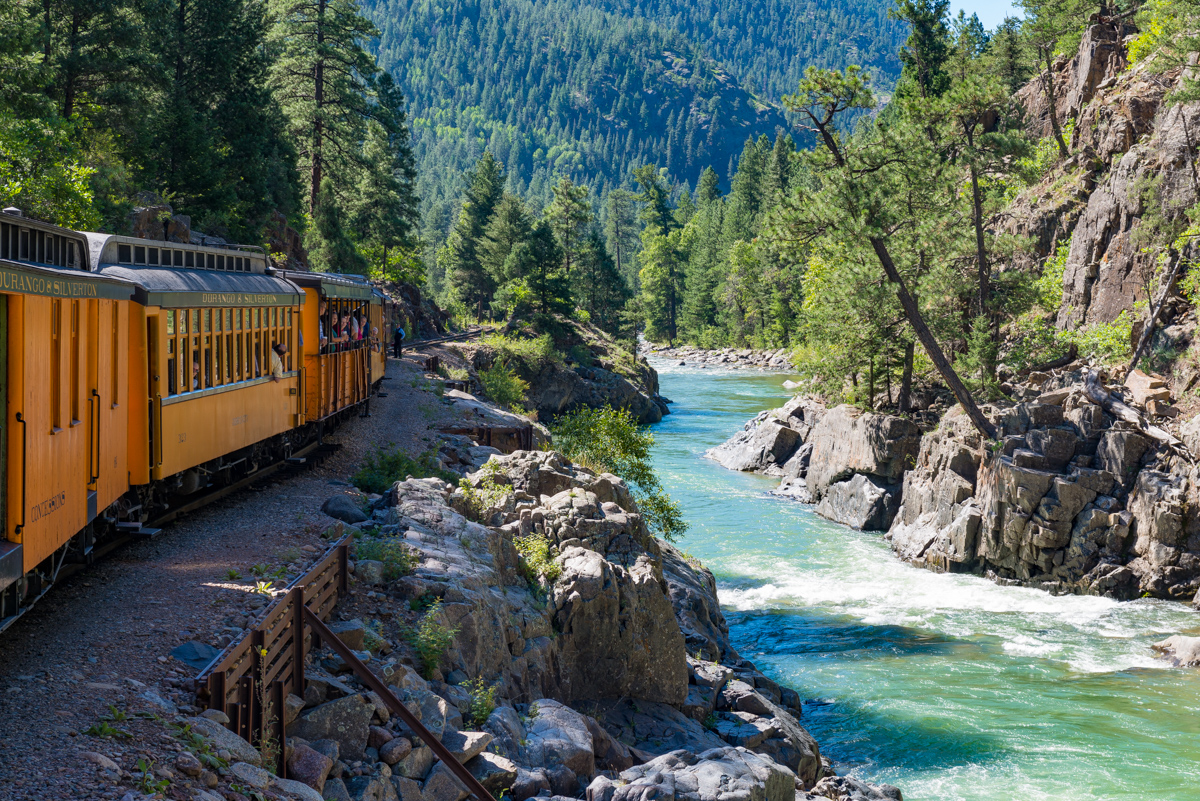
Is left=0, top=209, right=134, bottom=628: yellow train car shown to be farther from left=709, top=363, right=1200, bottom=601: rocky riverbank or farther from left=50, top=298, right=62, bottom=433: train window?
left=709, top=363, right=1200, bottom=601: rocky riverbank

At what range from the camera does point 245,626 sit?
8477 millimetres

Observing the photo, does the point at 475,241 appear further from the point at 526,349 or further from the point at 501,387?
the point at 501,387

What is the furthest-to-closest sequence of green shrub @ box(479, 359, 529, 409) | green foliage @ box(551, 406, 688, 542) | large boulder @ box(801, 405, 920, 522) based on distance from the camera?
green shrub @ box(479, 359, 529, 409) → large boulder @ box(801, 405, 920, 522) → green foliage @ box(551, 406, 688, 542)

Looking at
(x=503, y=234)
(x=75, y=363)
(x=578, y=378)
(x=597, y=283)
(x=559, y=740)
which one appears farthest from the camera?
(x=597, y=283)

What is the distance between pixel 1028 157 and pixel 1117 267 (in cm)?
443

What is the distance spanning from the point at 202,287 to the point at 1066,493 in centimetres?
2007

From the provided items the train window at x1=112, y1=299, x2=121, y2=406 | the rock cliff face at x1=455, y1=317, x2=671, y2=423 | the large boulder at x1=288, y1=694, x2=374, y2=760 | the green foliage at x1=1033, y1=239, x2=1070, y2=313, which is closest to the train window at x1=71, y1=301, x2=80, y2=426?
the train window at x1=112, y1=299, x2=121, y2=406

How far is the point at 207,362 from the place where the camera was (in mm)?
12508

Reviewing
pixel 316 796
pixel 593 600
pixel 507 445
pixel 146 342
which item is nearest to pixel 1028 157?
pixel 507 445

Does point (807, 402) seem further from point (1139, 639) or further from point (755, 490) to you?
point (1139, 639)

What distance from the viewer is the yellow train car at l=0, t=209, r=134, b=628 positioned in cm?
680

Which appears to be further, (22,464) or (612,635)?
(612,635)

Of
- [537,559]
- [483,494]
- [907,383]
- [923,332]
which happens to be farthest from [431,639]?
[907,383]

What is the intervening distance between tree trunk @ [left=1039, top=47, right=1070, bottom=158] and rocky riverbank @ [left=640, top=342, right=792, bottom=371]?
35431 mm
